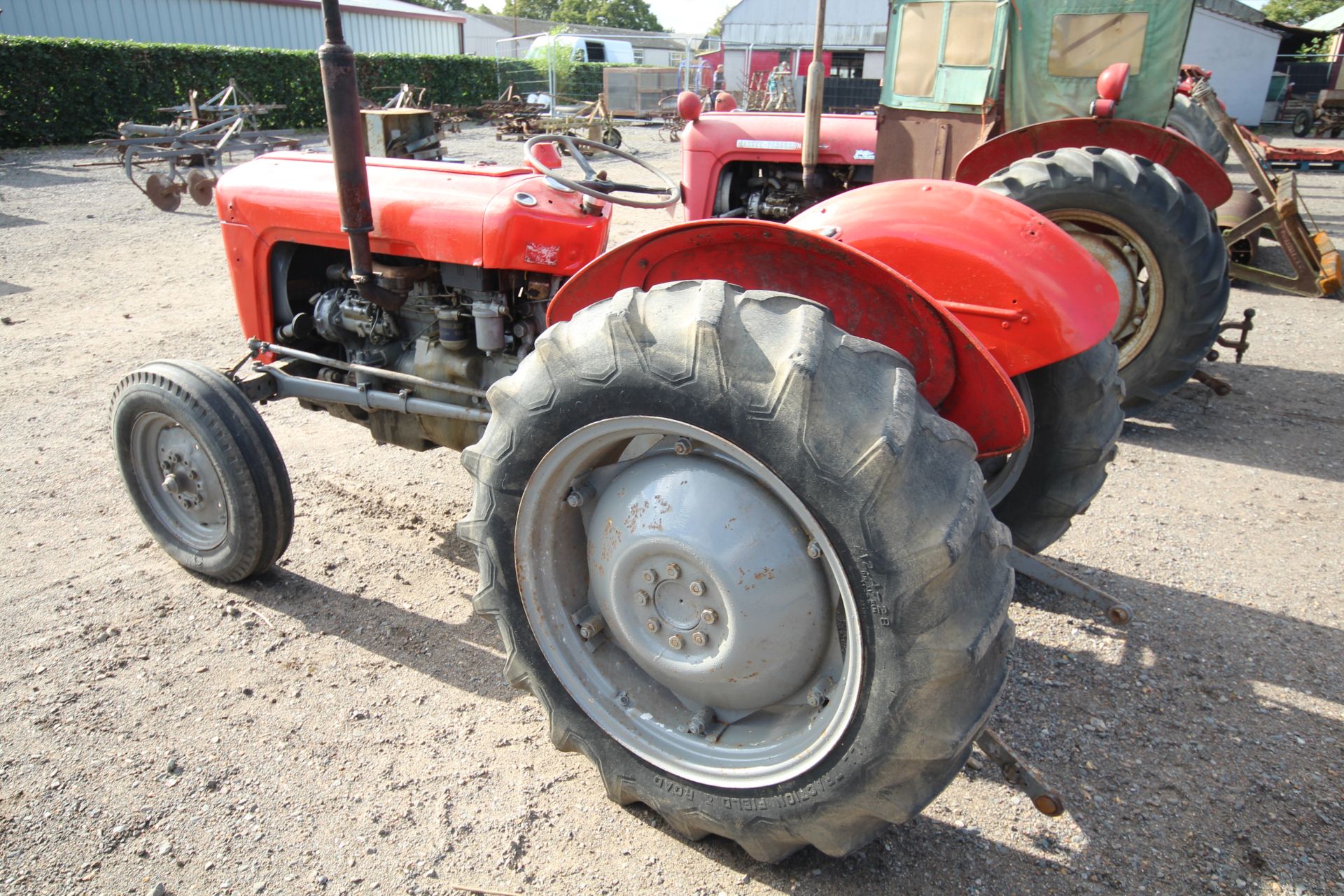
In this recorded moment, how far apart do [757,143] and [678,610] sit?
493 centimetres

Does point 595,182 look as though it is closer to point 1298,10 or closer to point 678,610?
point 678,610

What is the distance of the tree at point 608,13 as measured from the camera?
223ft

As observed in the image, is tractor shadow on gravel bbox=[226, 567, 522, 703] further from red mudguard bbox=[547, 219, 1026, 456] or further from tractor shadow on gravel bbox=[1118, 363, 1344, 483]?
tractor shadow on gravel bbox=[1118, 363, 1344, 483]

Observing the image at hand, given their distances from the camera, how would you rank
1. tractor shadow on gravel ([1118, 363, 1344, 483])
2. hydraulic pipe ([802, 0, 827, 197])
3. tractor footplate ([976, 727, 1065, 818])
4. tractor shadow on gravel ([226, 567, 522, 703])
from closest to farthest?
1. tractor footplate ([976, 727, 1065, 818])
2. tractor shadow on gravel ([226, 567, 522, 703])
3. hydraulic pipe ([802, 0, 827, 197])
4. tractor shadow on gravel ([1118, 363, 1344, 483])

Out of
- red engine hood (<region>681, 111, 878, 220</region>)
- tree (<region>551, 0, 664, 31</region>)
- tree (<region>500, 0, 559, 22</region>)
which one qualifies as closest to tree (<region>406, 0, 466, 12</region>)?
tree (<region>500, 0, 559, 22</region>)

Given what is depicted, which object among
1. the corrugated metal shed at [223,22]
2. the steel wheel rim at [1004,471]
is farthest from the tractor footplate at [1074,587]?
the corrugated metal shed at [223,22]

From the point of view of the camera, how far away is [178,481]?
3078mm

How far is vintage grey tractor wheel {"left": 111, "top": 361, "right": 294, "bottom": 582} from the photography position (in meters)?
2.86

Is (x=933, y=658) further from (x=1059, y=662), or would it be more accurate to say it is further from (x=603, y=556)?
(x=1059, y=662)

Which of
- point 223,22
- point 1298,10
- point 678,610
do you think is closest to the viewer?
point 678,610

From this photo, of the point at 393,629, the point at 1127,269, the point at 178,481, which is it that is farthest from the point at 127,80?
the point at 1127,269

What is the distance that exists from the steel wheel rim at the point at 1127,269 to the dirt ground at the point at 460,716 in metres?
0.67

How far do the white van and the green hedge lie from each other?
6164mm

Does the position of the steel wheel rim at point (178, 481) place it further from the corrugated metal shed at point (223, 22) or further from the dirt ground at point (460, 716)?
the corrugated metal shed at point (223, 22)
